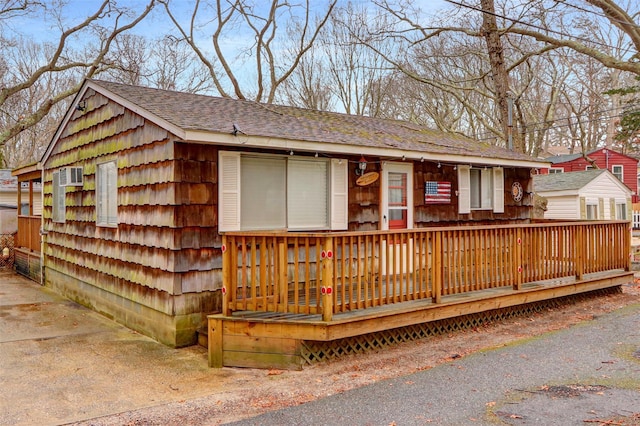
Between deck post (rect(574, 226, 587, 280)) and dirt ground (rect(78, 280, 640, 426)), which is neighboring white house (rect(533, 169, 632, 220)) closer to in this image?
deck post (rect(574, 226, 587, 280))

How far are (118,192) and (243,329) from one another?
3734 millimetres

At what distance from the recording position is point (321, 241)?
539cm

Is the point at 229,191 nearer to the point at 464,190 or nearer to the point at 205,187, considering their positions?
the point at 205,187

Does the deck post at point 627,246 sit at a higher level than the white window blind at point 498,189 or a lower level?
lower

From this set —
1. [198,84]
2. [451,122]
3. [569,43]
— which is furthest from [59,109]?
[569,43]

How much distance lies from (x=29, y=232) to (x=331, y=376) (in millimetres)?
11135

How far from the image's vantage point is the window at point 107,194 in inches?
316

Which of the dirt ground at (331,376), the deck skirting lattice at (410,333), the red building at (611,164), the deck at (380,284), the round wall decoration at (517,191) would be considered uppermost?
the red building at (611,164)

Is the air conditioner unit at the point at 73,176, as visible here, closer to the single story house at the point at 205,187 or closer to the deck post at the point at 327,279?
the single story house at the point at 205,187

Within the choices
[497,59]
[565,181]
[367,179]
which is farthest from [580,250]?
[565,181]

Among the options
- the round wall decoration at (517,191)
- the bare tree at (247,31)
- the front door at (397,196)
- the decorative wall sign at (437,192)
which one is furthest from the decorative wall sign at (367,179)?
the bare tree at (247,31)

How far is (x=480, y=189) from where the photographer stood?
10.1 meters

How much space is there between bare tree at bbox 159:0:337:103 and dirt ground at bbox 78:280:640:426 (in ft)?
57.0

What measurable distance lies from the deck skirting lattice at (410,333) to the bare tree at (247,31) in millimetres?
16596
